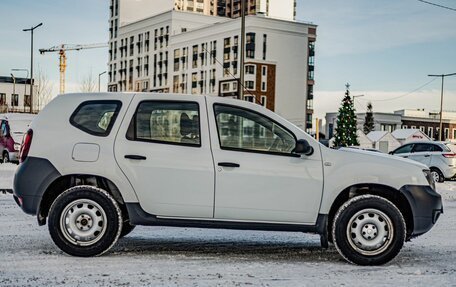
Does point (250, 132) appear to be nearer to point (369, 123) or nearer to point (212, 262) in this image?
point (212, 262)

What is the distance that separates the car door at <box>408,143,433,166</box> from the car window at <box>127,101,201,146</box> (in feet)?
61.4

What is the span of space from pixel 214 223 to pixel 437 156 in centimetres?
1881

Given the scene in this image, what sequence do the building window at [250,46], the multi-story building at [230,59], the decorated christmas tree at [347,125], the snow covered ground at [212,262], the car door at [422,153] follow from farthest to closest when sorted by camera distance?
the multi-story building at [230,59], the building window at [250,46], the decorated christmas tree at [347,125], the car door at [422,153], the snow covered ground at [212,262]

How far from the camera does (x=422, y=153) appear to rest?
24.7 m

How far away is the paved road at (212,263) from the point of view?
20.1ft

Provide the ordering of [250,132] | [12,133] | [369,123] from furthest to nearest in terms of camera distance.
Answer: [369,123] < [12,133] < [250,132]

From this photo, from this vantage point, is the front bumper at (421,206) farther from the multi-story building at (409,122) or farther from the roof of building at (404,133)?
the multi-story building at (409,122)

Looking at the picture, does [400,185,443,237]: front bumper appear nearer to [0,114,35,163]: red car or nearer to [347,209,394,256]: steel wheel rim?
[347,209,394,256]: steel wheel rim

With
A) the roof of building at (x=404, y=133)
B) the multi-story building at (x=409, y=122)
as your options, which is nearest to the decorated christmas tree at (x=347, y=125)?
the roof of building at (x=404, y=133)

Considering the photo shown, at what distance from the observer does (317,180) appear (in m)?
7.12

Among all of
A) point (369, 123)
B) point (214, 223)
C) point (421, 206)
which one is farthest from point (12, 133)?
point (369, 123)

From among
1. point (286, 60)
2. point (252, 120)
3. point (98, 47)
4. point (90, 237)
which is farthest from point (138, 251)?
point (98, 47)

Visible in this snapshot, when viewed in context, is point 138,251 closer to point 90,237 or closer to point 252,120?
point 90,237

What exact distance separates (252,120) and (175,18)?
10715cm
